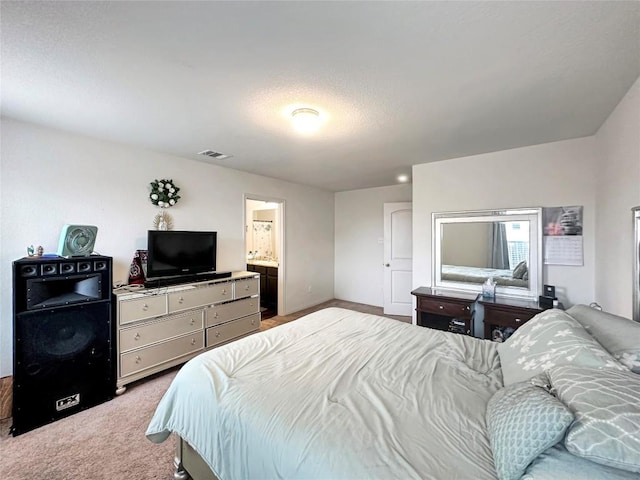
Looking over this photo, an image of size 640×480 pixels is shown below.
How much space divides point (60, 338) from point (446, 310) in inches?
147

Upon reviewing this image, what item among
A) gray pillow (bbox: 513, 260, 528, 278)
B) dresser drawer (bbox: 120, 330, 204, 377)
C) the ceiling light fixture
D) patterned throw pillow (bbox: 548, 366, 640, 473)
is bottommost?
dresser drawer (bbox: 120, 330, 204, 377)

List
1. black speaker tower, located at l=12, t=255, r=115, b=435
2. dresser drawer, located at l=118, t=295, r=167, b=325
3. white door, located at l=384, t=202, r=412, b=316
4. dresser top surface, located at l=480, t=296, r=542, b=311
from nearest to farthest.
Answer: black speaker tower, located at l=12, t=255, r=115, b=435 < dresser drawer, located at l=118, t=295, r=167, b=325 < dresser top surface, located at l=480, t=296, r=542, b=311 < white door, located at l=384, t=202, r=412, b=316

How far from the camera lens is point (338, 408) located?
119 centimetres

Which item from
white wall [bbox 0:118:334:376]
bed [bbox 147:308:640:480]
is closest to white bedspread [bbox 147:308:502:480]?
bed [bbox 147:308:640:480]

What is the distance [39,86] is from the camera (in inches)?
72.2

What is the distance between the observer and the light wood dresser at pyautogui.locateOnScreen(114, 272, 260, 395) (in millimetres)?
2641

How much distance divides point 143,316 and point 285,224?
2.75 m

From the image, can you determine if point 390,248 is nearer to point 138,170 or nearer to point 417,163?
point 417,163

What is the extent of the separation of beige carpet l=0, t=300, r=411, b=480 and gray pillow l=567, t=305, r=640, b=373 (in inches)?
96.2

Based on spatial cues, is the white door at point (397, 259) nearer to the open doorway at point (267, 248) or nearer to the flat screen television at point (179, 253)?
the open doorway at point (267, 248)

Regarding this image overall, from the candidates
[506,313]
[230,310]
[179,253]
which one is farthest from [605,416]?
[179,253]

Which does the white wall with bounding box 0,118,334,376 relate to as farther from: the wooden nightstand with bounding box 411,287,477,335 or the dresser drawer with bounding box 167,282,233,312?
the wooden nightstand with bounding box 411,287,477,335

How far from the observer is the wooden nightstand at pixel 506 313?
8.89 feet

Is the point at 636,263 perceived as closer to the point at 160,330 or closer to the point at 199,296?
the point at 199,296
